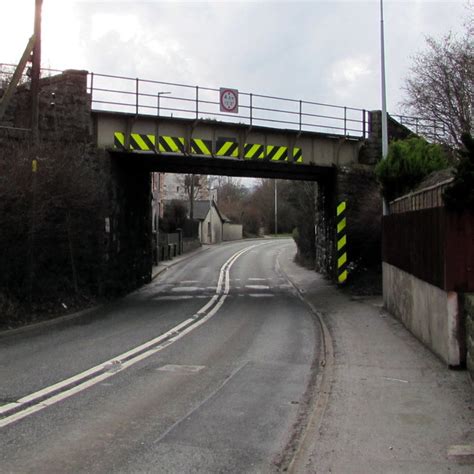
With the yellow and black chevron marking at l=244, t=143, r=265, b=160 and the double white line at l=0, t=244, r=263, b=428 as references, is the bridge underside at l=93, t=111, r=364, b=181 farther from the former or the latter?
the double white line at l=0, t=244, r=263, b=428

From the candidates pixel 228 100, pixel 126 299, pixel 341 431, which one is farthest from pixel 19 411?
pixel 228 100

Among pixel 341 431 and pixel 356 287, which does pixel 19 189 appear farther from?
pixel 356 287

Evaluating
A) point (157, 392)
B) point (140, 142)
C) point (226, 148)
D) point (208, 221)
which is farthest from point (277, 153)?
point (208, 221)

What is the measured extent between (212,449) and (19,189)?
1007 centimetres

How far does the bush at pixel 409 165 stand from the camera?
1577cm

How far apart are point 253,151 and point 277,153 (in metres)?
1.07

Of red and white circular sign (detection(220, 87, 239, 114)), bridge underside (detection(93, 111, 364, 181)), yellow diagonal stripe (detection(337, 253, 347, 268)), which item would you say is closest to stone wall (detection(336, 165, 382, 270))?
yellow diagonal stripe (detection(337, 253, 347, 268))

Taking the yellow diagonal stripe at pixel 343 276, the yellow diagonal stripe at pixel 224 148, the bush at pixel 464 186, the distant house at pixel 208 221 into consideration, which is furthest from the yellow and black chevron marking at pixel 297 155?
the distant house at pixel 208 221

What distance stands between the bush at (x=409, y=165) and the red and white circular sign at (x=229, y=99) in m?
6.59

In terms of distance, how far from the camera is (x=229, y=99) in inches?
795

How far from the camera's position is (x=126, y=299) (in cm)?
2033

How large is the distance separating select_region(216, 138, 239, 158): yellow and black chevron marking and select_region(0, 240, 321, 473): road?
7.47 m

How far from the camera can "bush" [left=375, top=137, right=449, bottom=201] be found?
15766 millimetres

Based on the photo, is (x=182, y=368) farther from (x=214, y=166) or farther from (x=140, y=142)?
(x=214, y=166)
